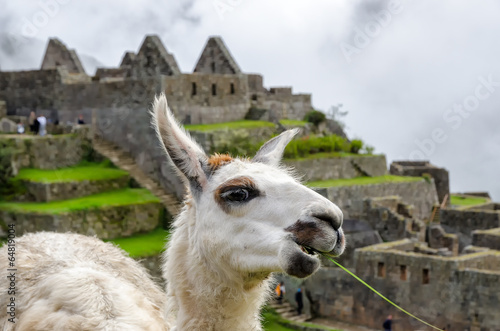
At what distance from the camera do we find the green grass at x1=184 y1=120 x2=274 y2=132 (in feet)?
72.7

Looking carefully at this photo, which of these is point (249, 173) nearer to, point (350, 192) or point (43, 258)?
point (43, 258)

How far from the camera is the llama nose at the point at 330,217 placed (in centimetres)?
312

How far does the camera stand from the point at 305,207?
3.23 m

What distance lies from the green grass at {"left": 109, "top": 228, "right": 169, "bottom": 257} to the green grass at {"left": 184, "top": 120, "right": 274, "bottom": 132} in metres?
3.87

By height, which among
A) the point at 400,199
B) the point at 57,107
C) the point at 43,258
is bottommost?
the point at 43,258

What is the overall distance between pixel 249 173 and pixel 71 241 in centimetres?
193

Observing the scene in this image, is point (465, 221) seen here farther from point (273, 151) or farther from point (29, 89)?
point (273, 151)

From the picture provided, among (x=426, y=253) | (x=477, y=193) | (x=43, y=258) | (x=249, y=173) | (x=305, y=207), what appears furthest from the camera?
(x=477, y=193)

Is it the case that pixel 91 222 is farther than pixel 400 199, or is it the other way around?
pixel 400 199

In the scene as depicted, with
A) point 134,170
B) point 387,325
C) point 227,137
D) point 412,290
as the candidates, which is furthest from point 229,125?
point 387,325

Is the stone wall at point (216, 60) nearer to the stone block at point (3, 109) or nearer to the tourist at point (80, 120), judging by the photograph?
the tourist at point (80, 120)

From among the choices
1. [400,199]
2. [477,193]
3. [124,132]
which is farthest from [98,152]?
[477,193]

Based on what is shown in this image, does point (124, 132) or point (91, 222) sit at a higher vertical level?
point (124, 132)

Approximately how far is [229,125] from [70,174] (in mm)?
5578
